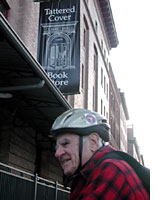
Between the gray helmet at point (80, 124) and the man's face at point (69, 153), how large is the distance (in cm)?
5

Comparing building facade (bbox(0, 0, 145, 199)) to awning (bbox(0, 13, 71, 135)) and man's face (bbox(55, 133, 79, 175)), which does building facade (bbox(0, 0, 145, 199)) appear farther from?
man's face (bbox(55, 133, 79, 175))

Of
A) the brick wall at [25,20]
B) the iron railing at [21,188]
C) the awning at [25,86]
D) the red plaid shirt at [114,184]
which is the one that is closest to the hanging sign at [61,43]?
the brick wall at [25,20]

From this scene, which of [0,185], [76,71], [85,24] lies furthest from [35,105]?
[85,24]

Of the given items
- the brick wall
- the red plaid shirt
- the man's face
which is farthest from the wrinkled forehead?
the brick wall

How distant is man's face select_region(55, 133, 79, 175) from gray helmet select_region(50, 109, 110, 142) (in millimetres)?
46

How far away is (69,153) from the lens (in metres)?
2.19

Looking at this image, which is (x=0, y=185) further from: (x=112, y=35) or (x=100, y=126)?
(x=112, y=35)

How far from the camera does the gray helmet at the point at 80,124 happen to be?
7.18ft

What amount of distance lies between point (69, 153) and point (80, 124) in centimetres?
19

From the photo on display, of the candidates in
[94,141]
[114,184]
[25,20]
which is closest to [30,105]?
[25,20]

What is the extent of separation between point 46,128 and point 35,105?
3.20 meters

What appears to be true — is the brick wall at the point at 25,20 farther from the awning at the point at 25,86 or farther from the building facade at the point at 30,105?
the awning at the point at 25,86

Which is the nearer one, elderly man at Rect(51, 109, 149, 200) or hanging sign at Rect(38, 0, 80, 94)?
elderly man at Rect(51, 109, 149, 200)

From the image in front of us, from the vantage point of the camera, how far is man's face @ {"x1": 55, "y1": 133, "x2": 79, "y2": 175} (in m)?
2.19
